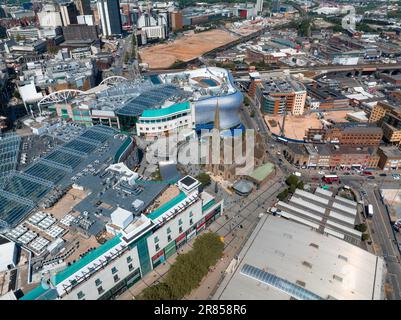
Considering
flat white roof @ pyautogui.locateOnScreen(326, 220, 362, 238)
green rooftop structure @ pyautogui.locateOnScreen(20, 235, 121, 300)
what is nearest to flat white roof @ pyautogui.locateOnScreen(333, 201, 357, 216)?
flat white roof @ pyautogui.locateOnScreen(326, 220, 362, 238)

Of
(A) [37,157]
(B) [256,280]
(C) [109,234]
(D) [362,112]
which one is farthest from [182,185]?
(D) [362,112]

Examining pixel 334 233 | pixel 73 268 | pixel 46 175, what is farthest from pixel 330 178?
pixel 46 175

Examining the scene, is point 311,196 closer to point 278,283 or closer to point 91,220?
point 278,283

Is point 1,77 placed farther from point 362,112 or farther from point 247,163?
point 362,112

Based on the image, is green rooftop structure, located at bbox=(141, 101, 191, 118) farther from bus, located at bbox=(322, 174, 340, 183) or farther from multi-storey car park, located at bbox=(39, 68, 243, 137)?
bus, located at bbox=(322, 174, 340, 183)

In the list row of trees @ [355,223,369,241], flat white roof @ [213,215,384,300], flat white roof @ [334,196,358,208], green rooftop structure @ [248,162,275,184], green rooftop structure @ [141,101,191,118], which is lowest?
row of trees @ [355,223,369,241]

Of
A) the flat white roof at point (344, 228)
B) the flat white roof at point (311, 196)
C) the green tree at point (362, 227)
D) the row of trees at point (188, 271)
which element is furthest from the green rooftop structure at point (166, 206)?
the green tree at point (362, 227)

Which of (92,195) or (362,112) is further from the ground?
(92,195)
